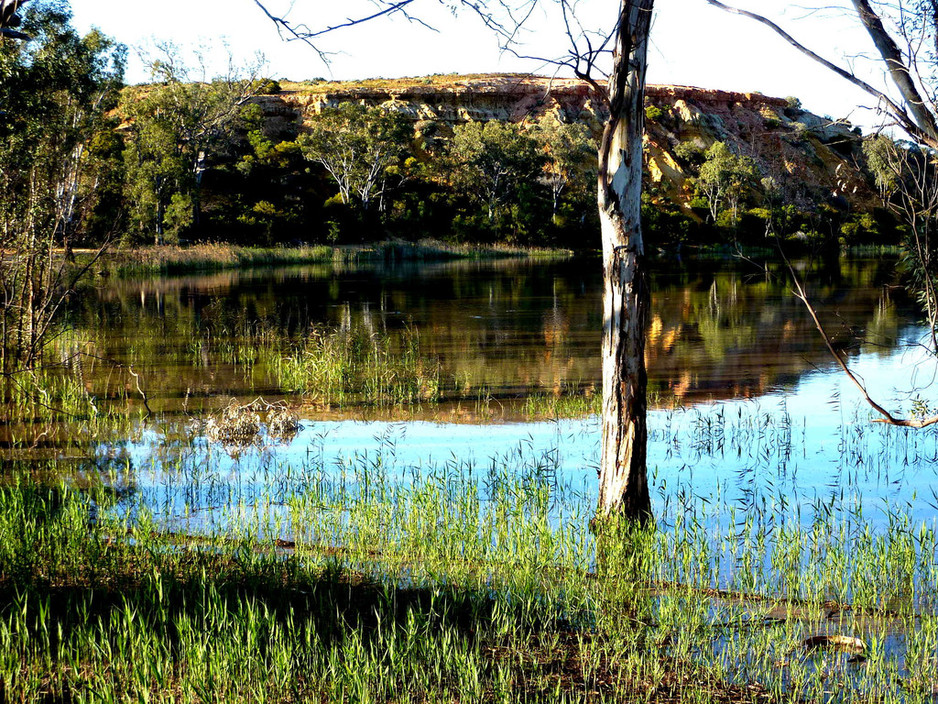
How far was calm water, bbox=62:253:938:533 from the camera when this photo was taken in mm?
8336

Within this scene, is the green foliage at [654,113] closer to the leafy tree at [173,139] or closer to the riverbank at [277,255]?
the riverbank at [277,255]

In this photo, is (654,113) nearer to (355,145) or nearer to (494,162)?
(494,162)

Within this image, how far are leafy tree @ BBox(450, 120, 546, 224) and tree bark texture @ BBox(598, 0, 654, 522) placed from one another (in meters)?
59.9

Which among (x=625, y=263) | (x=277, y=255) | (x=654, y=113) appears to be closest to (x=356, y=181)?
(x=277, y=255)

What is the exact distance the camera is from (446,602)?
16.5ft

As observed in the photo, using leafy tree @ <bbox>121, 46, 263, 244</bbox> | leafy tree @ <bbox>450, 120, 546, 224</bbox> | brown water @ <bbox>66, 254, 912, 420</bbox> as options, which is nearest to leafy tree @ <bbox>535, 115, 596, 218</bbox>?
leafy tree @ <bbox>450, 120, 546, 224</bbox>

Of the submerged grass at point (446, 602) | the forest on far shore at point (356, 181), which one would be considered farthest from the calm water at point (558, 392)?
the forest on far shore at point (356, 181)

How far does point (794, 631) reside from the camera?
4.76m

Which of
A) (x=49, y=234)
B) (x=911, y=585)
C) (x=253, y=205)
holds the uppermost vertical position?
(x=253, y=205)

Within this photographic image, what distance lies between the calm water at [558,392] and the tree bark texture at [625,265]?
1.14m

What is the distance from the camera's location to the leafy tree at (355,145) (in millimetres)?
62688

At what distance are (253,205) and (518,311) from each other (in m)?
37.2

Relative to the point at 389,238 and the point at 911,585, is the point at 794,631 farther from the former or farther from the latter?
the point at 389,238

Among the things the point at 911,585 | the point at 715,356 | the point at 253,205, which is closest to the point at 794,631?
the point at 911,585
